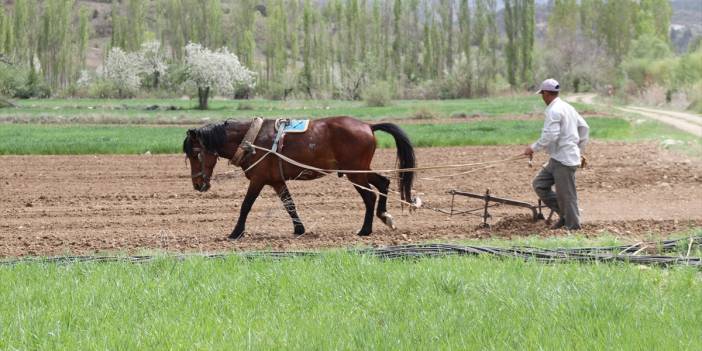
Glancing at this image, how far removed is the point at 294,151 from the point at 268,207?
3107mm

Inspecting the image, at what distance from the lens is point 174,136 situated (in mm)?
26547

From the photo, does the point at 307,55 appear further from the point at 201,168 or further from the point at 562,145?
the point at 562,145

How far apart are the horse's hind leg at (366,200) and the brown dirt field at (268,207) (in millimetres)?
124

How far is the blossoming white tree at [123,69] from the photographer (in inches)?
2660

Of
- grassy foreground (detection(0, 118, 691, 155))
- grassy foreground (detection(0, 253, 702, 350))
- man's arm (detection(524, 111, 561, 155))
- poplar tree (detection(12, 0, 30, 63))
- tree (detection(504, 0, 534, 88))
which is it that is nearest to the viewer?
grassy foreground (detection(0, 253, 702, 350))

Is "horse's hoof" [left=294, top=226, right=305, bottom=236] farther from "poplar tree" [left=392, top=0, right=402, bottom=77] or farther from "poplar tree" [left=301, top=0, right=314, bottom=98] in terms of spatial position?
"poplar tree" [left=392, top=0, right=402, bottom=77]

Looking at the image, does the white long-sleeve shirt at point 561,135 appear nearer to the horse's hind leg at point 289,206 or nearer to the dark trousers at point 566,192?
the dark trousers at point 566,192

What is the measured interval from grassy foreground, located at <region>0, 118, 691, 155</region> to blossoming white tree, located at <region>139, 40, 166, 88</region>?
39.8 meters

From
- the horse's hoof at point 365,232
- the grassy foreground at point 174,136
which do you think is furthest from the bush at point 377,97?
the horse's hoof at point 365,232

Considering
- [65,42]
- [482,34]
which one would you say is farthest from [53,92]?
[482,34]

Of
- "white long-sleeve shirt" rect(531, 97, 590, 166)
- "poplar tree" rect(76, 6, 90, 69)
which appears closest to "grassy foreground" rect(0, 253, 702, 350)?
"white long-sleeve shirt" rect(531, 97, 590, 166)

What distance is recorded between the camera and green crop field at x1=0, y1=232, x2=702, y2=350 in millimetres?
5328

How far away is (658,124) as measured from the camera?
29344 mm

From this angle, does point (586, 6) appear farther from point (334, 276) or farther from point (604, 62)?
point (334, 276)
